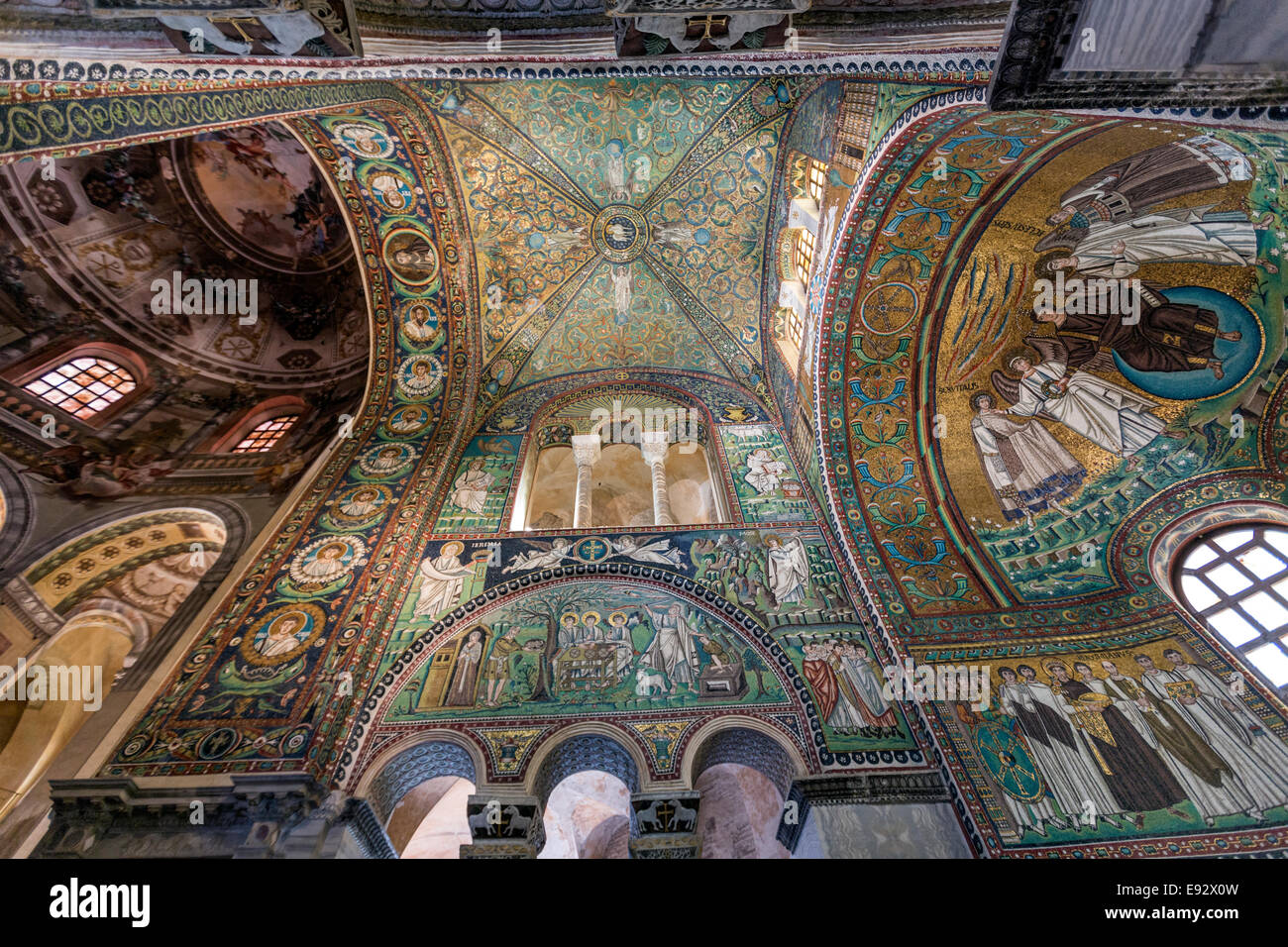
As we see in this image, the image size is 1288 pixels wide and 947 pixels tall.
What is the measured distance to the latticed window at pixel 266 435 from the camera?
9875 mm

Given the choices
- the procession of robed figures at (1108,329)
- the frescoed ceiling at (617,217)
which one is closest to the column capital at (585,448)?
the frescoed ceiling at (617,217)

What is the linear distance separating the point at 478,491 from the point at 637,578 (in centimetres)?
277

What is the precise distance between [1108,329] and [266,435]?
12.1 m

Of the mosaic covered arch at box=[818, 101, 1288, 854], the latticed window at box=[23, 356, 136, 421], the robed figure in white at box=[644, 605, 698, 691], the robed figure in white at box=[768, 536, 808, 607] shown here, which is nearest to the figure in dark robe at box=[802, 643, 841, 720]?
the robed figure in white at box=[768, 536, 808, 607]

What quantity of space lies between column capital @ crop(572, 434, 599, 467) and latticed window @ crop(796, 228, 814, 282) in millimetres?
4038

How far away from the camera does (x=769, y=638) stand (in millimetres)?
6438

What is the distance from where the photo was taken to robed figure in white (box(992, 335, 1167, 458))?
6816 mm

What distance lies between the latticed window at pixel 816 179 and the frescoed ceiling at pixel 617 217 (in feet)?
3.28

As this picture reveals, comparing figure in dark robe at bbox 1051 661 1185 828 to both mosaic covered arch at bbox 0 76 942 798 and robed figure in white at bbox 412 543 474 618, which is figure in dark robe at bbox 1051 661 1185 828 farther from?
robed figure in white at bbox 412 543 474 618

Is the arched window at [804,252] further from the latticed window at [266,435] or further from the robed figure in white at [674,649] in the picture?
the latticed window at [266,435]

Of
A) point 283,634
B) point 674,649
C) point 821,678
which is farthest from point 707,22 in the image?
point 283,634

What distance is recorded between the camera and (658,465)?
9.64 m

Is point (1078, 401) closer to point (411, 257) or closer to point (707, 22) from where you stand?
point (707, 22)
